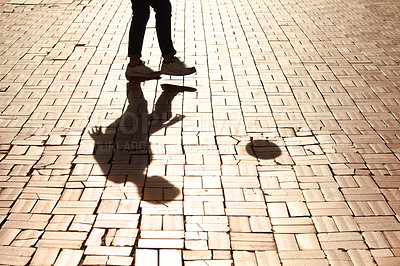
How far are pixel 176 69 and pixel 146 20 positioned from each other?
69 centimetres

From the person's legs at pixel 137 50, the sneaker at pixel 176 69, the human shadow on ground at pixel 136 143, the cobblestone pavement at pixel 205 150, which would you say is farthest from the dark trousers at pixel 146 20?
the human shadow on ground at pixel 136 143

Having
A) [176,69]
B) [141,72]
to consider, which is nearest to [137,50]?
[141,72]

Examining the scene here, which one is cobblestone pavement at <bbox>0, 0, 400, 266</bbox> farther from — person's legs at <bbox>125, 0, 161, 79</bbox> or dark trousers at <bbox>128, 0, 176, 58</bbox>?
dark trousers at <bbox>128, 0, 176, 58</bbox>

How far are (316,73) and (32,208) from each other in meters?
3.73

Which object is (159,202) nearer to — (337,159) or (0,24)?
(337,159)

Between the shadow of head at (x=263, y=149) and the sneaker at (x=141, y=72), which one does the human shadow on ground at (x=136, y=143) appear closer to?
the sneaker at (x=141, y=72)

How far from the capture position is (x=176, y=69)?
5.29 m

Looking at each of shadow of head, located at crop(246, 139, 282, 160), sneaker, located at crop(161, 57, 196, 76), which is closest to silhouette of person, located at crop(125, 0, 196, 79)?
sneaker, located at crop(161, 57, 196, 76)

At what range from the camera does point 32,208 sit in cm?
319

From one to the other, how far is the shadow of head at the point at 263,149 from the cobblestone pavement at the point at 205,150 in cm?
2

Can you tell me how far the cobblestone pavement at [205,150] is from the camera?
289cm

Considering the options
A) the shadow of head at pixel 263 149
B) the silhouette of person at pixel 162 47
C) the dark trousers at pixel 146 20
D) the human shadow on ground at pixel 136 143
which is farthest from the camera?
the silhouette of person at pixel 162 47

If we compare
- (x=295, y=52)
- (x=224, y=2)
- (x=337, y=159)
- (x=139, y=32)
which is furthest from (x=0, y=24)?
(x=337, y=159)

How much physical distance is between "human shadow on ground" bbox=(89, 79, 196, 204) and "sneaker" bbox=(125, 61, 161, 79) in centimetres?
22
